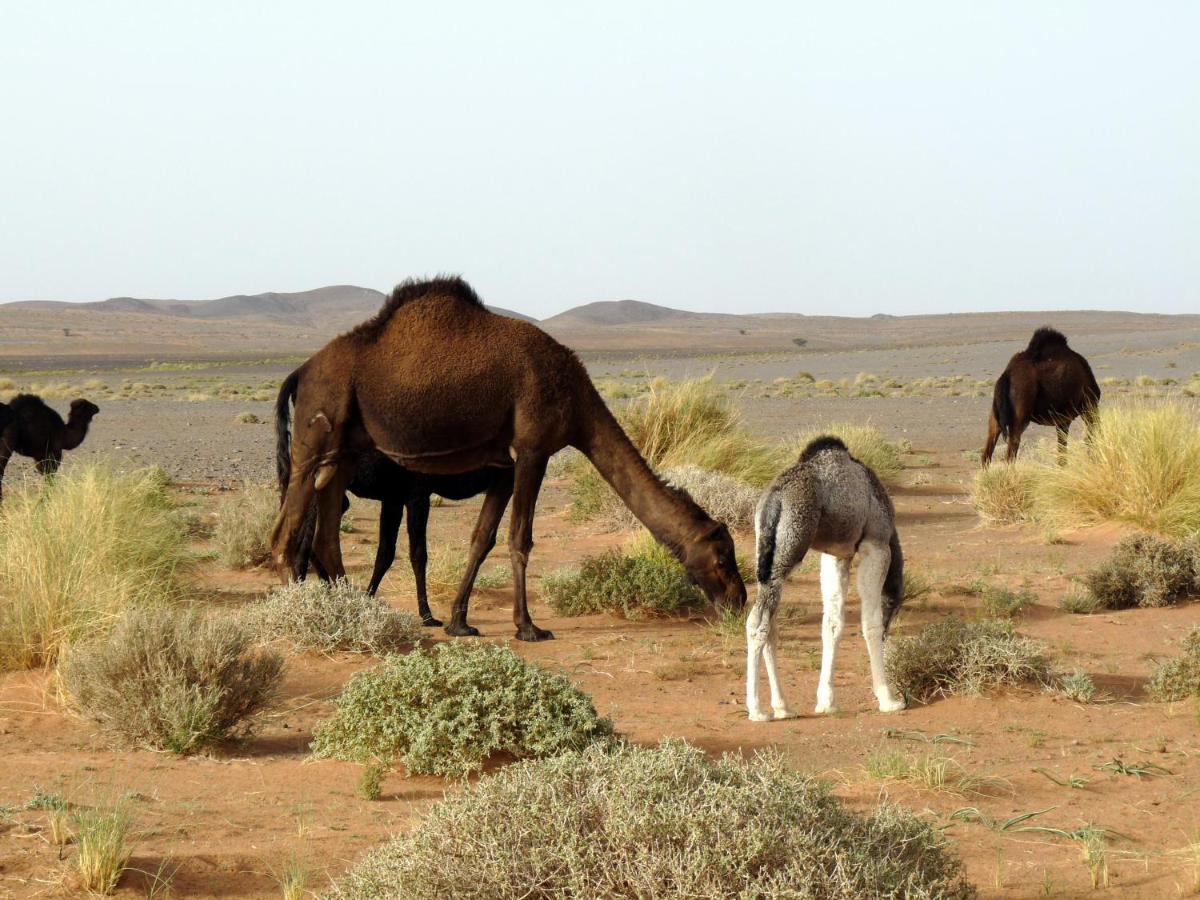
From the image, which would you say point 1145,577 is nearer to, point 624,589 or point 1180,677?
point 1180,677

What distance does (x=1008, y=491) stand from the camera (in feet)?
53.4

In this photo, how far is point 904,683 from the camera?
337 inches

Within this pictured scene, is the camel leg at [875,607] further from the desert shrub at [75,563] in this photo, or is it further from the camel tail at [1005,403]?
the camel tail at [1005,403]

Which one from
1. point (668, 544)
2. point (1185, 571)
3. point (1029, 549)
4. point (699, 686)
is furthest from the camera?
point (1029, 549)

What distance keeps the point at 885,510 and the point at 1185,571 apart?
4401 mm

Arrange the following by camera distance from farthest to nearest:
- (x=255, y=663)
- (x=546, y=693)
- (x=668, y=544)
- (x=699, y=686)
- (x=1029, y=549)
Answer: (x=1029, y=549)
(x=668, y=544)
(x=699, y=686)
(x=255, y=663)
(x=546, y=693)

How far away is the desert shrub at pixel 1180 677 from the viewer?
27.6 ft

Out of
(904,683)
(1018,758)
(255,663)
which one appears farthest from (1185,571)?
(255,663)

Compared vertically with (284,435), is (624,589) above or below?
below

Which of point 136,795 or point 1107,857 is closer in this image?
point 1107,857

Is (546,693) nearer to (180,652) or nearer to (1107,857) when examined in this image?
(180,652)

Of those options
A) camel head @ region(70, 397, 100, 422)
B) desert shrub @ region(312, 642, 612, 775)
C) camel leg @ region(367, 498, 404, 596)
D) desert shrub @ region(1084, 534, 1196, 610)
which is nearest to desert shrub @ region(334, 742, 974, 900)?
desert shrub @ region(312, 642, 612, 775)

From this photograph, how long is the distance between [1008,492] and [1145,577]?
4994mm

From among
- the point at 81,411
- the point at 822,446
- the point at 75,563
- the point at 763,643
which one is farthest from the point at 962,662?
the point at 81,411
